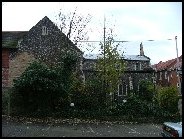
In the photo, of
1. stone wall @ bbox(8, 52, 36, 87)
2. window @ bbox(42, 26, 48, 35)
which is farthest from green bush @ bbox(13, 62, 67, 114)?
window @ bbox(42, 26, 48, 35)

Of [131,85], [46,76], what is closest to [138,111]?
[46,76]

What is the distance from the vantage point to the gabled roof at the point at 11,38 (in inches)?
1296

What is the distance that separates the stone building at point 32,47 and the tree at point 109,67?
2925 millimetres

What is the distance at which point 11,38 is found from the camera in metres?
34.3

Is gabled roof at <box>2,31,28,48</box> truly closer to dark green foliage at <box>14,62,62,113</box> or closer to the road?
dark green foliage at <box>14,62,62,113</box>

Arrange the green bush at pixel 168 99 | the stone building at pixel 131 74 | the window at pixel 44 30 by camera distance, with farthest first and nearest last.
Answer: the stone building at pixel 131 74 < the window at pixel 44 30 < the green bush at pixel 168 99

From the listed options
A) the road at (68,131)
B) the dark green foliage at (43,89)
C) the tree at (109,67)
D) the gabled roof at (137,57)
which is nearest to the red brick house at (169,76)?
the gabled roof at (137,57)

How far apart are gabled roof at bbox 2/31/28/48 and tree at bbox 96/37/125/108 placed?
9.38 m

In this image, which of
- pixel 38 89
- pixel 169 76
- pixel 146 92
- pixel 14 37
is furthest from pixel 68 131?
pixel 169 76

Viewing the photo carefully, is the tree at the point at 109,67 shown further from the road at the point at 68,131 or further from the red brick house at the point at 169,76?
the red brick house at the point at 169,76

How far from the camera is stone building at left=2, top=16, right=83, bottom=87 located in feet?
107

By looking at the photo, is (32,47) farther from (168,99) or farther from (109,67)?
(168,99)

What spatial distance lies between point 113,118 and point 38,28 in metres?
14.6

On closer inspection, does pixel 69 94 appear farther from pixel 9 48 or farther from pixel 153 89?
pixel 153 89
